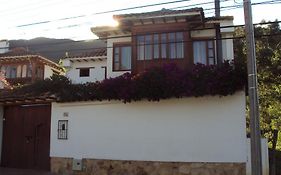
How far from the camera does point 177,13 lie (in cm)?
1817

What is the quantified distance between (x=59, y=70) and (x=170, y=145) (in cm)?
2538

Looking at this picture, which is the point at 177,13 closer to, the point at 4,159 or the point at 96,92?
the point at 96,92

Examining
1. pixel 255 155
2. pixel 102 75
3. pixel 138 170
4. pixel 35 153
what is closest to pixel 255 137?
pixel 255 155

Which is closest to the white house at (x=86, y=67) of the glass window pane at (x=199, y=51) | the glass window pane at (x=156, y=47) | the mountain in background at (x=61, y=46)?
the mountain in background at (x=61, y=46)

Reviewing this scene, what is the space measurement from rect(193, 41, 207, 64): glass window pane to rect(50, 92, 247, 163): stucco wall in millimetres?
3871

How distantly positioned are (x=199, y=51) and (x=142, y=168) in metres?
6.56

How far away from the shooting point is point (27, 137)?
62.2ft

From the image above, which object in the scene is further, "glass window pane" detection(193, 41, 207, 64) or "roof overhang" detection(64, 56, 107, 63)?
"roof overhang" detection(64, 56, 107, 63)

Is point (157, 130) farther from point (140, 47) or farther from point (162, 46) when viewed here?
point (140, 47)

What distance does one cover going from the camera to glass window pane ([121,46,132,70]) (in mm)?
19841

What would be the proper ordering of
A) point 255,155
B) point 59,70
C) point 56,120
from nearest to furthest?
point 255,155 < point 56,120 < point 59,70

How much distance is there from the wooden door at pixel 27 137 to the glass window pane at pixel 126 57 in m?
4.26

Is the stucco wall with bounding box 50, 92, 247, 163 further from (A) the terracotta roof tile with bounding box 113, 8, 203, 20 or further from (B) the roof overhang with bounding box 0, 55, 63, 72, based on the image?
(B) the roof overhang with bounding box 0, 55, 63, 72

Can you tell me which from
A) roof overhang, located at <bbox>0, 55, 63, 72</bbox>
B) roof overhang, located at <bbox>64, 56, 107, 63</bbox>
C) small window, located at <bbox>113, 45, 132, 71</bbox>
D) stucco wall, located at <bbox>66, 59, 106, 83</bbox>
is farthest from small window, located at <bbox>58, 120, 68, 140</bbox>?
roof overhang, located at <bbox>0, 55, 63, 72</bbox>
